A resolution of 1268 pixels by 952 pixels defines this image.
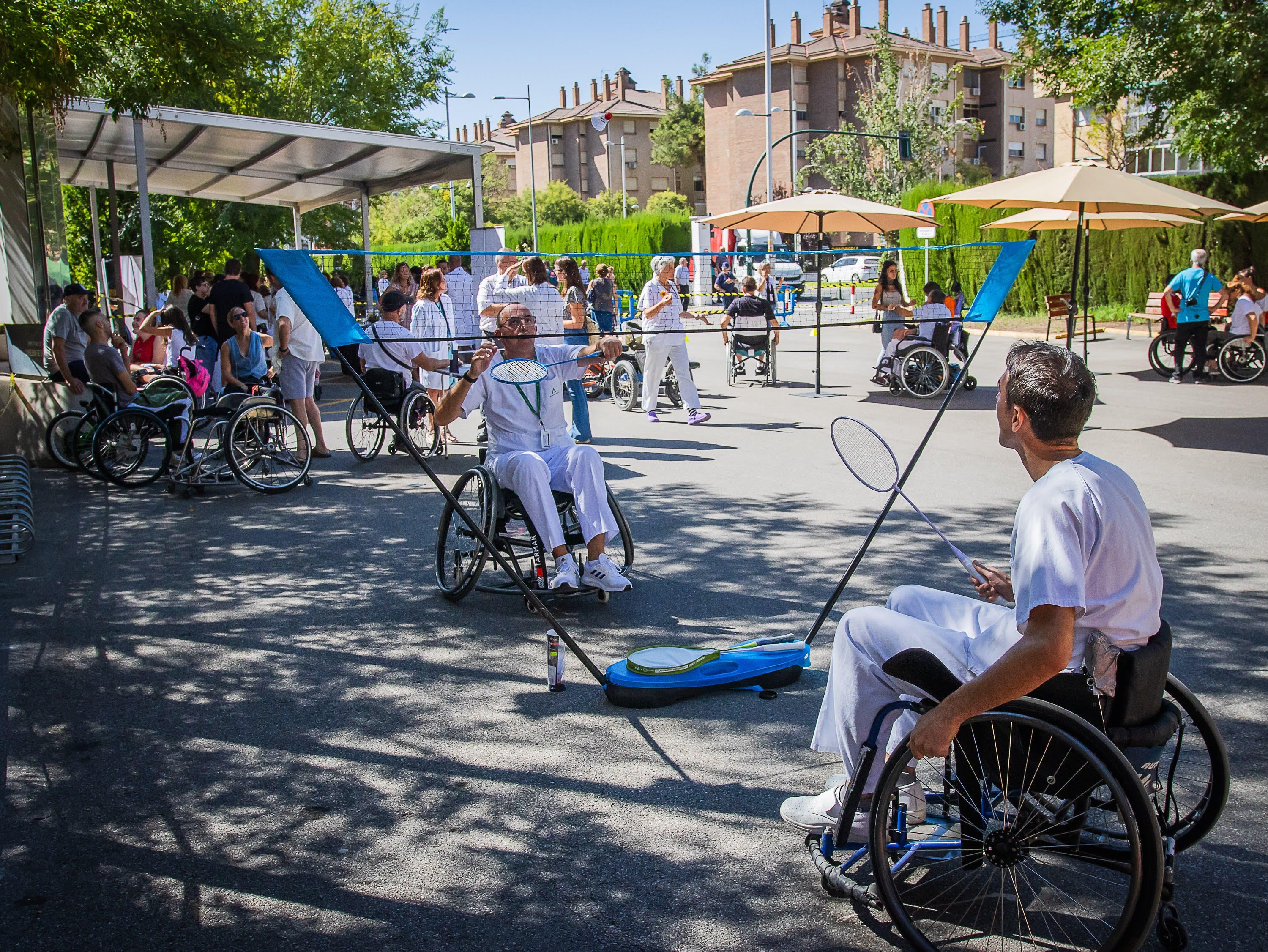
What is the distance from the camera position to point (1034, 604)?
248 cm

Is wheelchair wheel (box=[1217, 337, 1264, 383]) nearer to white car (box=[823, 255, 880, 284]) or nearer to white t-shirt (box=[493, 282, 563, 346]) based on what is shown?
white t-shirt (box=[493, 282, 563, 346])

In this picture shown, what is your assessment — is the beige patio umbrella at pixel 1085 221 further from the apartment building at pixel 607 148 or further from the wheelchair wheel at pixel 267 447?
the apartment building at pixel 607 148

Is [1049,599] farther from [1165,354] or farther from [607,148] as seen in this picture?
[607,148]

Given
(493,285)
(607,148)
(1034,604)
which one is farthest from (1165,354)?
(607,148)

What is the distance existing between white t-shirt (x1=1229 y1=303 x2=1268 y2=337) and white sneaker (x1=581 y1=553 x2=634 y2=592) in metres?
12.8

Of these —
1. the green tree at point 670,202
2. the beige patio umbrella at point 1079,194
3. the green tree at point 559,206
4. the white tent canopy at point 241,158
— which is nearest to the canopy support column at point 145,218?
the white tent canopy at point 241,158

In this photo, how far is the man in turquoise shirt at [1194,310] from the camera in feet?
48.5

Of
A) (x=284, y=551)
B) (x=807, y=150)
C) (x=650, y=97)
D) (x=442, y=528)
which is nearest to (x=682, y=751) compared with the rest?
(x=442, y=528)

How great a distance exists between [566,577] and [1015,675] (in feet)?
11.1

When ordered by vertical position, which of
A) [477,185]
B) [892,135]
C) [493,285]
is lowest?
[493,285]

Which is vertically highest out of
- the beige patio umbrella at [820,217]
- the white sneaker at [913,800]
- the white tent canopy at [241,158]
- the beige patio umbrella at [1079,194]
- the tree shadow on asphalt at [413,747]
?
the white tent canopy at [241,158]

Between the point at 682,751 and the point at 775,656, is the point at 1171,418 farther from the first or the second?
the point at 682,751

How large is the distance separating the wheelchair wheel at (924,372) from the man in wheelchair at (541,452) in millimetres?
9045

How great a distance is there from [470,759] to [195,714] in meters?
1.36
